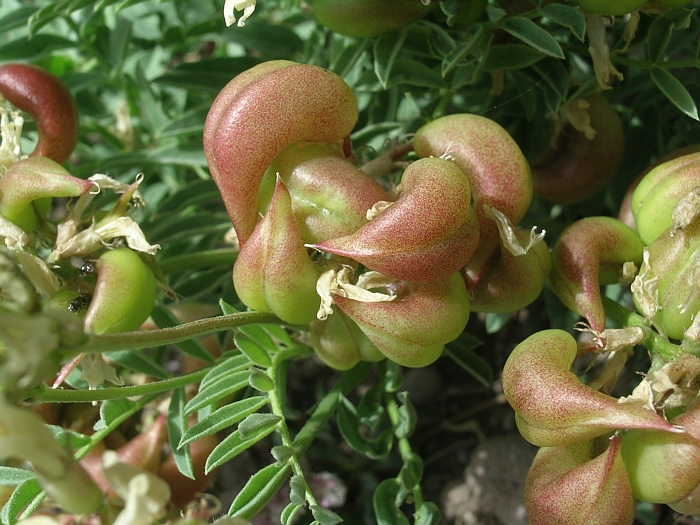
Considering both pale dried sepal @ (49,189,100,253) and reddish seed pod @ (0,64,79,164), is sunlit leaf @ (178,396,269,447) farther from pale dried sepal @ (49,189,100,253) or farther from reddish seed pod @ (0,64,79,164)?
reddish seed pod @ (0,64,79,164)

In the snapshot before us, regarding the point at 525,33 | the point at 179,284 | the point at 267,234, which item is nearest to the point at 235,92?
the point at 267,234

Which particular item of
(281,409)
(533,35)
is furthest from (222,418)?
(533,35)

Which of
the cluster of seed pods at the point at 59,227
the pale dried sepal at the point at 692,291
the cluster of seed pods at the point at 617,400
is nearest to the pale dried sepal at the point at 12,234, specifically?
the cluster of seed pods at the point at 59,227

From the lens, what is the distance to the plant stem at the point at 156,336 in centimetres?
58

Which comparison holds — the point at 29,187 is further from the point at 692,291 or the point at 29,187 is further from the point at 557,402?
the point at 692,291

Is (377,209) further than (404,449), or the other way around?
(404,449)

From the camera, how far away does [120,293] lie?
957 millimetres

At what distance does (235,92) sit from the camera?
94 centimetres

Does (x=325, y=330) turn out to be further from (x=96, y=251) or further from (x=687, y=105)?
(x=687, y=105)

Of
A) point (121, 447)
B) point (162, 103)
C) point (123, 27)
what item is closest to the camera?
point (121, 447)

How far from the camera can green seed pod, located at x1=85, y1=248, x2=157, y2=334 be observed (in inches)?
36.9

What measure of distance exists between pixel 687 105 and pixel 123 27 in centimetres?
119

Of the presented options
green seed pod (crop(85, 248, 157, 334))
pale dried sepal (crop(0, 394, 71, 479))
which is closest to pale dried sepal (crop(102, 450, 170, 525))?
pale dried sepal (crop(0, 394, 71, 479))

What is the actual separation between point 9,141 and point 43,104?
3.8 inches
